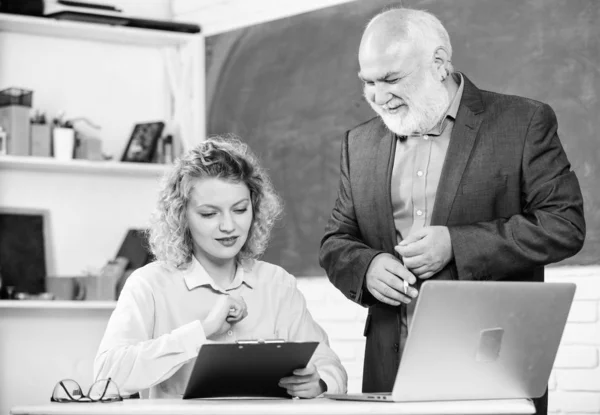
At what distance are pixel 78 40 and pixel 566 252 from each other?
283 cm

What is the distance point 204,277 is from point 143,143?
7.04ft

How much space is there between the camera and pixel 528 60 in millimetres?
3414

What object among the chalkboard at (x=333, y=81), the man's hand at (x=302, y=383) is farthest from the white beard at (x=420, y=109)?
the chalkboard at (x=333, y=81)

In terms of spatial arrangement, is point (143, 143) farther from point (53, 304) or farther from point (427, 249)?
point (427, 249)

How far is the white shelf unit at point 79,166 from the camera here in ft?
13.5

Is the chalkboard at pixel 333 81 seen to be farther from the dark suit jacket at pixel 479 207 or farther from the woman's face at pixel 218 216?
the woman's face at pixel 218 216

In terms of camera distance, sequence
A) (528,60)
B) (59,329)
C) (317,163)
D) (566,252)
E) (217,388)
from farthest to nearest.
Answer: (59,329) < (317,163) < (528,60) < (566,252) < (217,388)

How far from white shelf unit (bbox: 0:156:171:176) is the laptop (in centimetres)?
259

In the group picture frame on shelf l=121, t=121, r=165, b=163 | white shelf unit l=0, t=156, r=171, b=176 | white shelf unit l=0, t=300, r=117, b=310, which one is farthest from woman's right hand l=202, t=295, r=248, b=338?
picture frame on shelf l=121, t=121, r=165, b=163

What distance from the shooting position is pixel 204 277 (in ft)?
7.89

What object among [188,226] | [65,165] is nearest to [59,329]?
[65,165]

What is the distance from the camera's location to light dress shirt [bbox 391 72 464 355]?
243 centimetres

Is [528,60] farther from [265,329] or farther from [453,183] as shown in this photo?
[265,329]

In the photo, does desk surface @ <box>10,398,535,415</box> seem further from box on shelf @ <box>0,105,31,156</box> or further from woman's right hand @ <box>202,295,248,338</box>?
box on shelf @ <box>0,105,31,156</box>
